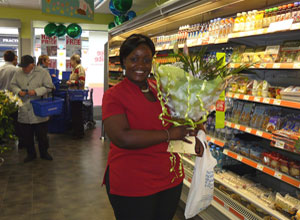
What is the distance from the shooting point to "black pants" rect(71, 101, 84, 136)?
634 cm

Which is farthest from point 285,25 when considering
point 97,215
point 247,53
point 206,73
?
point 97,215

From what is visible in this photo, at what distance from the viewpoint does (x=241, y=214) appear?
8.29 ft

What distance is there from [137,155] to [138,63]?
0.51 meters

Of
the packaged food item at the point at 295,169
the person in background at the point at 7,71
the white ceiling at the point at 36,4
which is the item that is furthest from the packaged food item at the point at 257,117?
the white ceiling at the point at 36,4

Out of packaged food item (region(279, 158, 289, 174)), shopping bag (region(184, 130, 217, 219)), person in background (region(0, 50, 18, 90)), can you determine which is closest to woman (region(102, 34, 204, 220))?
shopping bag (region(184, 130, 217, 219))

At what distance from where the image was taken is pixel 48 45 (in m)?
9.78

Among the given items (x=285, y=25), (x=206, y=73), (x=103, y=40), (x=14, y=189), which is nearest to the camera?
(x=206, y=73)

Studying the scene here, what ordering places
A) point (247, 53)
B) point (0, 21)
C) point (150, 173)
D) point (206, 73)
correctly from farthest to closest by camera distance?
point (0, 21), point (247, 53), point (150, 173), point (206, 73)

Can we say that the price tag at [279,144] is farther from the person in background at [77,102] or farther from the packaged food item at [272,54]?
the person in background at [77,102]

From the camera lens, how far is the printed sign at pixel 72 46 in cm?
994

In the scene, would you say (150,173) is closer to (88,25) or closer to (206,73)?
(206,73)

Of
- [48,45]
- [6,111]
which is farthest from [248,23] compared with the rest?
[48,45]

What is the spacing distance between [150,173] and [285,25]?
61.1 inches

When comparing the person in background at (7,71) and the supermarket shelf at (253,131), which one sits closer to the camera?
the supermarket shelf at (253,131)
